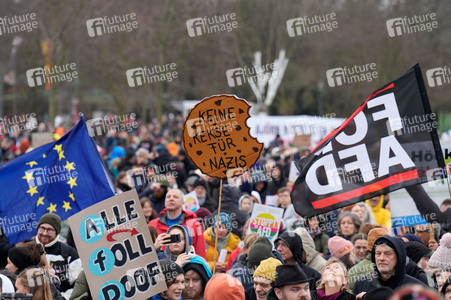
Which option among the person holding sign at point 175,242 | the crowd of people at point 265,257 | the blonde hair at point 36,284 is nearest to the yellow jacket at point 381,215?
the crowd of people at point 265,257

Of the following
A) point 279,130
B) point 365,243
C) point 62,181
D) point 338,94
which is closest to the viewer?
point 365,243

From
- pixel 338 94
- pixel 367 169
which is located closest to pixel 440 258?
pixel 367 169

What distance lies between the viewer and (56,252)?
322 inches

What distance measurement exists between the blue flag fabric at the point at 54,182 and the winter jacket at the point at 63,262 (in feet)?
3.06

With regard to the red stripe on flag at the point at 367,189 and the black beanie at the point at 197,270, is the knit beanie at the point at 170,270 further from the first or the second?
the red stripe on flag at the point at 367,189

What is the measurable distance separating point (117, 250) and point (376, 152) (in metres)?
2.47

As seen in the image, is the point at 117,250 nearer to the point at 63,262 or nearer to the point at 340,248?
the point at 63,262

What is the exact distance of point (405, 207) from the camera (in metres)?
9.14

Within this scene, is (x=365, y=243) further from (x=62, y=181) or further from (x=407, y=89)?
(x=62, y=181)

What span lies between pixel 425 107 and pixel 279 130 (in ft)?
64.9
